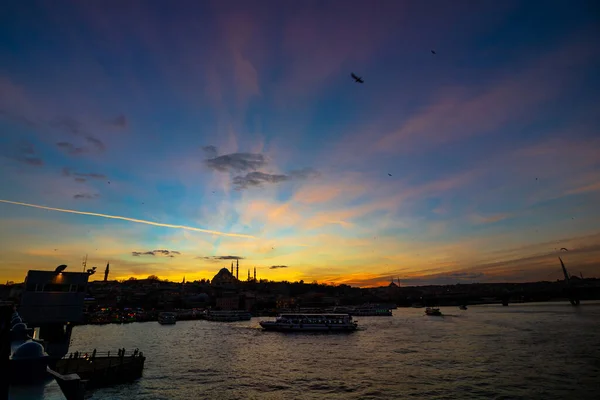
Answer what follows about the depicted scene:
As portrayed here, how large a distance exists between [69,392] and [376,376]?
37609 millimetres

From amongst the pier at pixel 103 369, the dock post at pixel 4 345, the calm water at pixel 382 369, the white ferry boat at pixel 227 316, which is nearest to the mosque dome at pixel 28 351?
the dock post at pixel 4 345

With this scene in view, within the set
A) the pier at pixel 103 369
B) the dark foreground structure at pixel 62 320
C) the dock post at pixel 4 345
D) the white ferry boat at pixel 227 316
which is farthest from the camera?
the white ferry boat at pixel 227 316

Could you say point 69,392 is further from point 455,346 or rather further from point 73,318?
point 455,346

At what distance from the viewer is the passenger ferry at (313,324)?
88562 mm

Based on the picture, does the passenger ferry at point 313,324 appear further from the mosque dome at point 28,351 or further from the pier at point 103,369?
the mosque dome at point 28,351

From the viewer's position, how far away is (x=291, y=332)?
90812 millimetres

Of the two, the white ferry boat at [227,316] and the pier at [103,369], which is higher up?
the white ferry boat at [227,316]

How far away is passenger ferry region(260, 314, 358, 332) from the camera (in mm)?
88562

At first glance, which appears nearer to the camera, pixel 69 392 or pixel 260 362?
pixel 69 392

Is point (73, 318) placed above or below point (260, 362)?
above

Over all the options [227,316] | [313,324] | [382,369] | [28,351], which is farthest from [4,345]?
[227,316]

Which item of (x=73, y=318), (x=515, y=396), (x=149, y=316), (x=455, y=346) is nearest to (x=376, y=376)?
(x=515, y=396)

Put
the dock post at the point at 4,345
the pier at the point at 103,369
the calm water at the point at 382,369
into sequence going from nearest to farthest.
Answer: the dock post at the point at 4,345 → the calm water at the point at 382,369 → the pier at the point at 103,369

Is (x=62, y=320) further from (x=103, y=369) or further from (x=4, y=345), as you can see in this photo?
(x=4, y=345)
